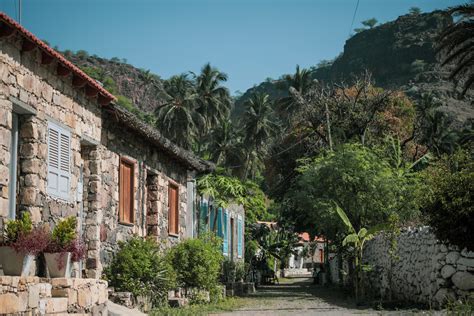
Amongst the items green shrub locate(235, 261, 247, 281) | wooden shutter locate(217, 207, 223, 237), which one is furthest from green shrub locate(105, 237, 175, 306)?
green shrub locate(235, 261, 247, 281)

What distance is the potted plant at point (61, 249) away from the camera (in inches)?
373

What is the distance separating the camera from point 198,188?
20.9 metres

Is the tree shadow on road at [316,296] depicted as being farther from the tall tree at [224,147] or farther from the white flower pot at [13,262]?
the tall tree at [224,147]

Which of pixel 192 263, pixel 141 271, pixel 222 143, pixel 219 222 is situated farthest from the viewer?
pixel 222 143

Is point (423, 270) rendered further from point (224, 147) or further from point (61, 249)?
point (224, 147)

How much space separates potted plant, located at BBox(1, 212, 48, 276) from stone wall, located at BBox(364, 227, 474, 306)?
8.38 meters

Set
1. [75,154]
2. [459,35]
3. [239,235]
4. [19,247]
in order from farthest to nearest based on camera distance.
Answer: [239,235] → [459,35] → [75,154] → [19,247]

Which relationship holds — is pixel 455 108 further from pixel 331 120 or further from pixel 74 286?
pixel 74 286

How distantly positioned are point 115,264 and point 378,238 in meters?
10.1

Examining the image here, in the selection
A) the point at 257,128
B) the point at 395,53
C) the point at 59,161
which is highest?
the point at 395,53

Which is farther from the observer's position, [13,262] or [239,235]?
[239,235]

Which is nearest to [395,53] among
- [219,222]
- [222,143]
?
[222,143]

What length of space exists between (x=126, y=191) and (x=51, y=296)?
601 cm

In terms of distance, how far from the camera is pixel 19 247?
848 cm
